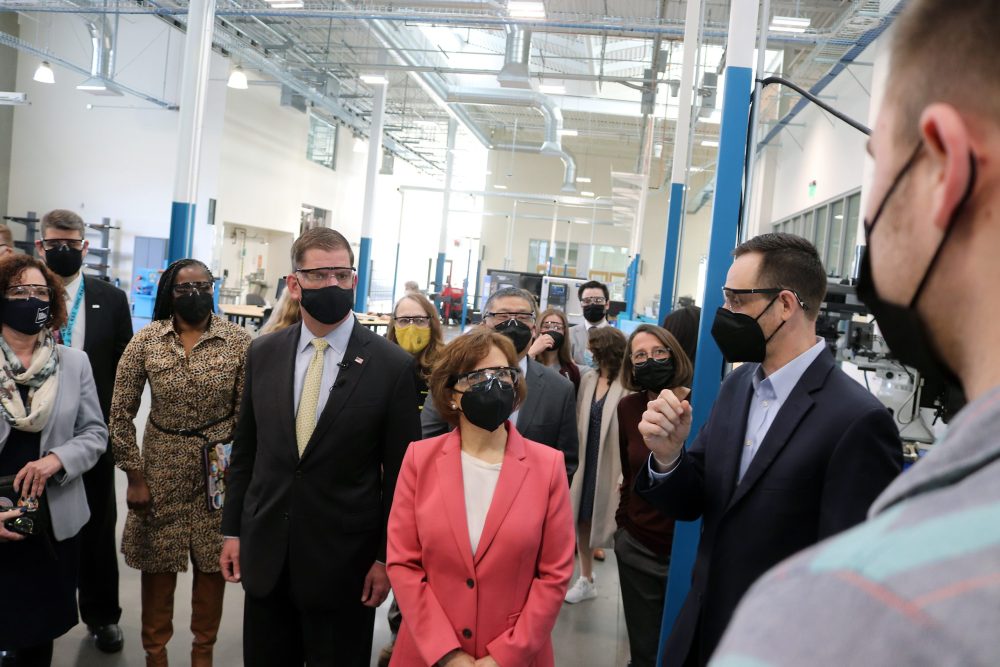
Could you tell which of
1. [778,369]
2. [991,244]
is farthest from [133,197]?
[991,244]

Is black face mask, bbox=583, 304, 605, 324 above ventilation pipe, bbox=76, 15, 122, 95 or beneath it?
beneath

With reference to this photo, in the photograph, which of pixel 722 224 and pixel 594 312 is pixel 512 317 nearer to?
pixel 722 224

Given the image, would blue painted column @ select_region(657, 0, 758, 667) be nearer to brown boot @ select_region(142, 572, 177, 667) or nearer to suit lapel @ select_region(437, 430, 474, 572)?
suit lapel @ select_region(437, 430, 474, 572)

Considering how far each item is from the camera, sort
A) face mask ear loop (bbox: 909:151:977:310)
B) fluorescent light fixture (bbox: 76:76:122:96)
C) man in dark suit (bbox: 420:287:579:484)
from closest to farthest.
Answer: face mask ear loop (bbox: 909:151:977:310) < man in dark suit (bbox: 420:287:579:484) < fluorescent light fixture (bbox: 76:76:122:96)

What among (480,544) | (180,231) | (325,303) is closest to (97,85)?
(180,231)

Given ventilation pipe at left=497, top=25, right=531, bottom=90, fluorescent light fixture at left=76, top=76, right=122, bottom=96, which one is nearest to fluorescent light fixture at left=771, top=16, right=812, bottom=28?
ventilation pipe at left=497, top=25, right=531, bottom=90

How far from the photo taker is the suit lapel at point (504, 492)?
2.10 metres

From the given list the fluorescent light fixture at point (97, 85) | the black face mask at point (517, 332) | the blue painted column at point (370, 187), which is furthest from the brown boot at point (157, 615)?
the fluorescent light fixture at point (97, 85)

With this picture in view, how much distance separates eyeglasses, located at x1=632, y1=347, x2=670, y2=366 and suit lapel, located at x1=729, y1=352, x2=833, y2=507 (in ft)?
4.65

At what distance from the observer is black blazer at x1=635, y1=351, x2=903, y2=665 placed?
1.57 metres

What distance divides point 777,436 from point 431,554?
3.42 ft

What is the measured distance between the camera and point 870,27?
7.17 metres

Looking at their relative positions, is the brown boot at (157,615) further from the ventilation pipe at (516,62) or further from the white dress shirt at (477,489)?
the ventilation pipe at (516,62)

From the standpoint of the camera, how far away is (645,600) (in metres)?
2.89
